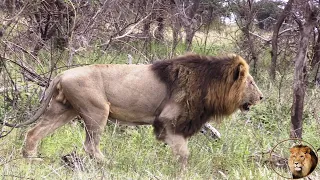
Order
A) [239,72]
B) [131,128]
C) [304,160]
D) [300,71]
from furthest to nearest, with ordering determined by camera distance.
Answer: [131,128], [300,71], [239,72], [304,160]

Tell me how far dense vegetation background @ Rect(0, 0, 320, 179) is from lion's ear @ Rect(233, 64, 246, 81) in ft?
1.90

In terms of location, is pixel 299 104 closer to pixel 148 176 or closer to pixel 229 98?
pixel 229 98

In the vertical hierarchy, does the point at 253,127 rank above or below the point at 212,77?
below

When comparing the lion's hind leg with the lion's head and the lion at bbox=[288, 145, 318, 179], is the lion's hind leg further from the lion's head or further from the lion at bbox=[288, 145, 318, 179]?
the lion at bbox=[288, 145, 318, 179]

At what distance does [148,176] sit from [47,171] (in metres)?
0.79

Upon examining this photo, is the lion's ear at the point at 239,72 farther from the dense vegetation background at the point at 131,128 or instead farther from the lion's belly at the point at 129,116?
the lion's belly at the point at 129,116

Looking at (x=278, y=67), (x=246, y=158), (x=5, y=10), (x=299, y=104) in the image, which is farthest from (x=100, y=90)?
(x=278, y=67)

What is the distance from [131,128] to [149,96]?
1.17m

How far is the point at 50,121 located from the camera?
612 centimetres

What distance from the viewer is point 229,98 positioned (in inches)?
249

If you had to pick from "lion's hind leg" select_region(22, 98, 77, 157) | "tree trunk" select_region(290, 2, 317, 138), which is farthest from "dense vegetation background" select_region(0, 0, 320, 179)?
"lion's hind leg" select_region(22, 98, 77, 157)

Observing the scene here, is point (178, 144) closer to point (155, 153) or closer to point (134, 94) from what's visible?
point (155, 153)

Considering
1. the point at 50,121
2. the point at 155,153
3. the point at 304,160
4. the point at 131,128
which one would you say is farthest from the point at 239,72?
the point at 304,160

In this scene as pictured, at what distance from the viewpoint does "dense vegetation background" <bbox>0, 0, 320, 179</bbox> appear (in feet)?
17.5
